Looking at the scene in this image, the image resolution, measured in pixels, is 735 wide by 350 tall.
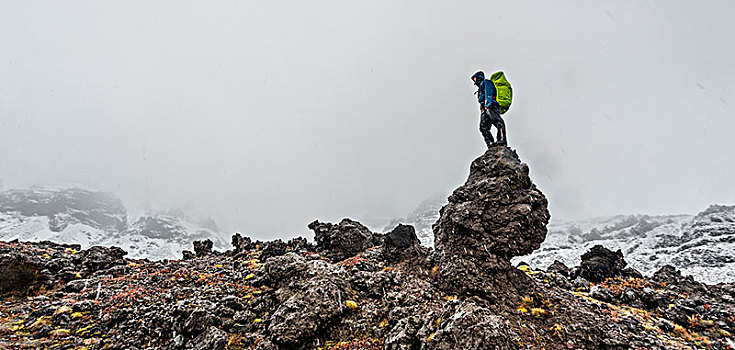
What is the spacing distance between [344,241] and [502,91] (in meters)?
12.3

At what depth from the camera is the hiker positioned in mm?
12312

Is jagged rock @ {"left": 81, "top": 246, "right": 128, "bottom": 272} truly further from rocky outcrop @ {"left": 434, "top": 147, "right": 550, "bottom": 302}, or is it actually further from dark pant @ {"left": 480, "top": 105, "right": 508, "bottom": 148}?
dark pant @ {"left": 480, "top": 105, "right": 508, "bottom": 148}

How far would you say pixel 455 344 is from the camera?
6.84 meters

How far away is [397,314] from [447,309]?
2.45 meters

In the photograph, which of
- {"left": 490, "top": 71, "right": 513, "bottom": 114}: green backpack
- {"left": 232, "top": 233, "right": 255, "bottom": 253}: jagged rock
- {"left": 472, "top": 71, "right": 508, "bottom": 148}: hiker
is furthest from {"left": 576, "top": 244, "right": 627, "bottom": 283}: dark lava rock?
{"left": 232, "top": 233, "right": 255, "bottom": 253}: jagged rock

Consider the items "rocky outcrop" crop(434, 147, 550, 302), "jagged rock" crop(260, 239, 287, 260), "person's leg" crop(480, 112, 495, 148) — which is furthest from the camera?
"jagged rock" crop(260, 239, 287, 260)

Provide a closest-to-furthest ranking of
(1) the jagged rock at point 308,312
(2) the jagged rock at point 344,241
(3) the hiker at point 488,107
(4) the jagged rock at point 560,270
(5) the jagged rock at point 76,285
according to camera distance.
Answer: (1) the jagged rock at point 308,312
(3) the hiker at point 488,107
(5) the jagged rock at point 76,285
(4) the jagged rock at point 560,270
(2) the jagged rock at point 344,241

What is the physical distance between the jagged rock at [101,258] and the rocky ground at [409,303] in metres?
2.71

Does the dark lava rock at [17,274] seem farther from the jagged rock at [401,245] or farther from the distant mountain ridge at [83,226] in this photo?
the distant mountain ridge at [83,226]

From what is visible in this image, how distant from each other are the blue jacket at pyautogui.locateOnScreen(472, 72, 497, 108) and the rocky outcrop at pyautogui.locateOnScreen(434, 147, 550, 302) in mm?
2627

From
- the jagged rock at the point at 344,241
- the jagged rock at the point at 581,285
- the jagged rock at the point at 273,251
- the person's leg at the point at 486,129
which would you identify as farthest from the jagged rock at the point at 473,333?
the jagged rock at the point at 273,251

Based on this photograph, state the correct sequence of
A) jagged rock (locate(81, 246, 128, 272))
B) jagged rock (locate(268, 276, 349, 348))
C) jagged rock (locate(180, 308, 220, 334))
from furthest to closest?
jagged rock (locate(81, 246, 128, 272)) < jagged rock (locate(180, 308, 220, 334)) < jagged rock (locate(268, 276, 349, 348))

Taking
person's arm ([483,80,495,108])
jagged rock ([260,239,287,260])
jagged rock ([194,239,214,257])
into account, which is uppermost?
person's arm ([483,80,495,108])

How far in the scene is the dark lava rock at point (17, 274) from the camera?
1433 cm
